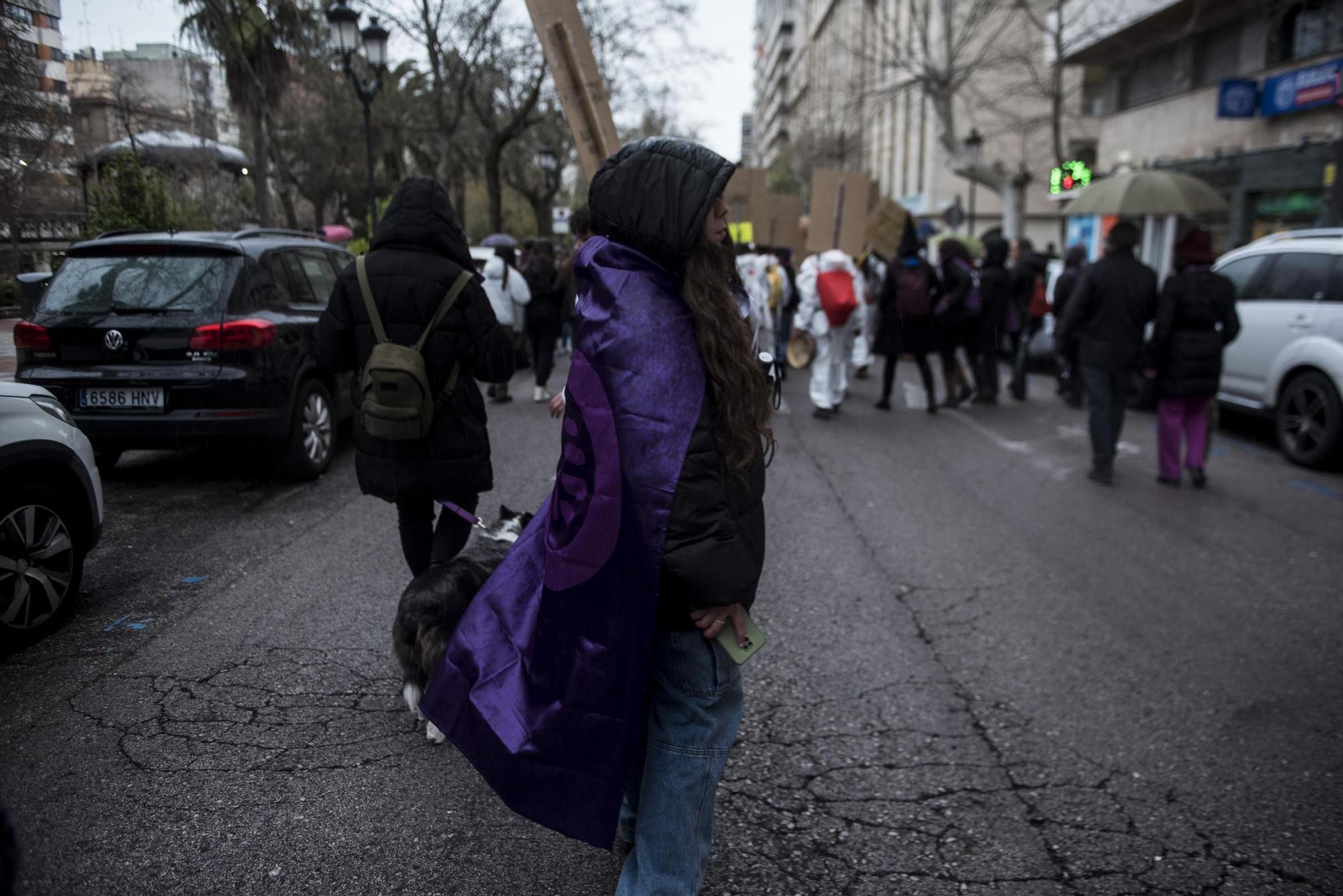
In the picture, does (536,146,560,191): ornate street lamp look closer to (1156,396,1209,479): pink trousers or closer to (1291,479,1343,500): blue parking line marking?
(1156,396,1209,479): pink trousers

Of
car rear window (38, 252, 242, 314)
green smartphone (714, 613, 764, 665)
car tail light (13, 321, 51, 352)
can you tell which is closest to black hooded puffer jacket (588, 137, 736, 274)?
A: green smartphone (714, 613, 764, 665)

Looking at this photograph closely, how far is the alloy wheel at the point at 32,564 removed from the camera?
3730 millimetres

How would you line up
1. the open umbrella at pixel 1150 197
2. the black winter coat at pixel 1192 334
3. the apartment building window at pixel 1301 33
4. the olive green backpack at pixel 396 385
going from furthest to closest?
the apartment building window at pixel 1301 33 → the open umbrella at pixel 1150 197 → the black winter coat at pixel 1192 334 → the olive green backpack at pixel 396 385

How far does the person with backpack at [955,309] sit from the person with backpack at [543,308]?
172 inches

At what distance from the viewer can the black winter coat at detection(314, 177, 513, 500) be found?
141 inches

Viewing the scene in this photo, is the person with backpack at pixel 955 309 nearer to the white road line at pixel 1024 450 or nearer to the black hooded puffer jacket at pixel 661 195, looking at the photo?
the white road line at pixel 1024 450

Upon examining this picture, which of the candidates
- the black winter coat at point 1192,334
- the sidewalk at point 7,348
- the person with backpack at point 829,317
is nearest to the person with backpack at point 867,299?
the person with backpack at point 829,317

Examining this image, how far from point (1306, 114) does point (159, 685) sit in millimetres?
21046

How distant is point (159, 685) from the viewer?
3.67 metres

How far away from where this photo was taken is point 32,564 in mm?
3840

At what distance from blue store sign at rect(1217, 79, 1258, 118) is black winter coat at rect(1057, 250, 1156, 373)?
14.3 meters

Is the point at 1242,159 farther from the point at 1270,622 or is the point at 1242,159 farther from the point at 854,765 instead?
the point at 854,765

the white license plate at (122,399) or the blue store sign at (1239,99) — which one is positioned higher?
the blue store sign at (1239,99)

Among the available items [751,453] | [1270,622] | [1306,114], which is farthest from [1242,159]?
[751,453]
